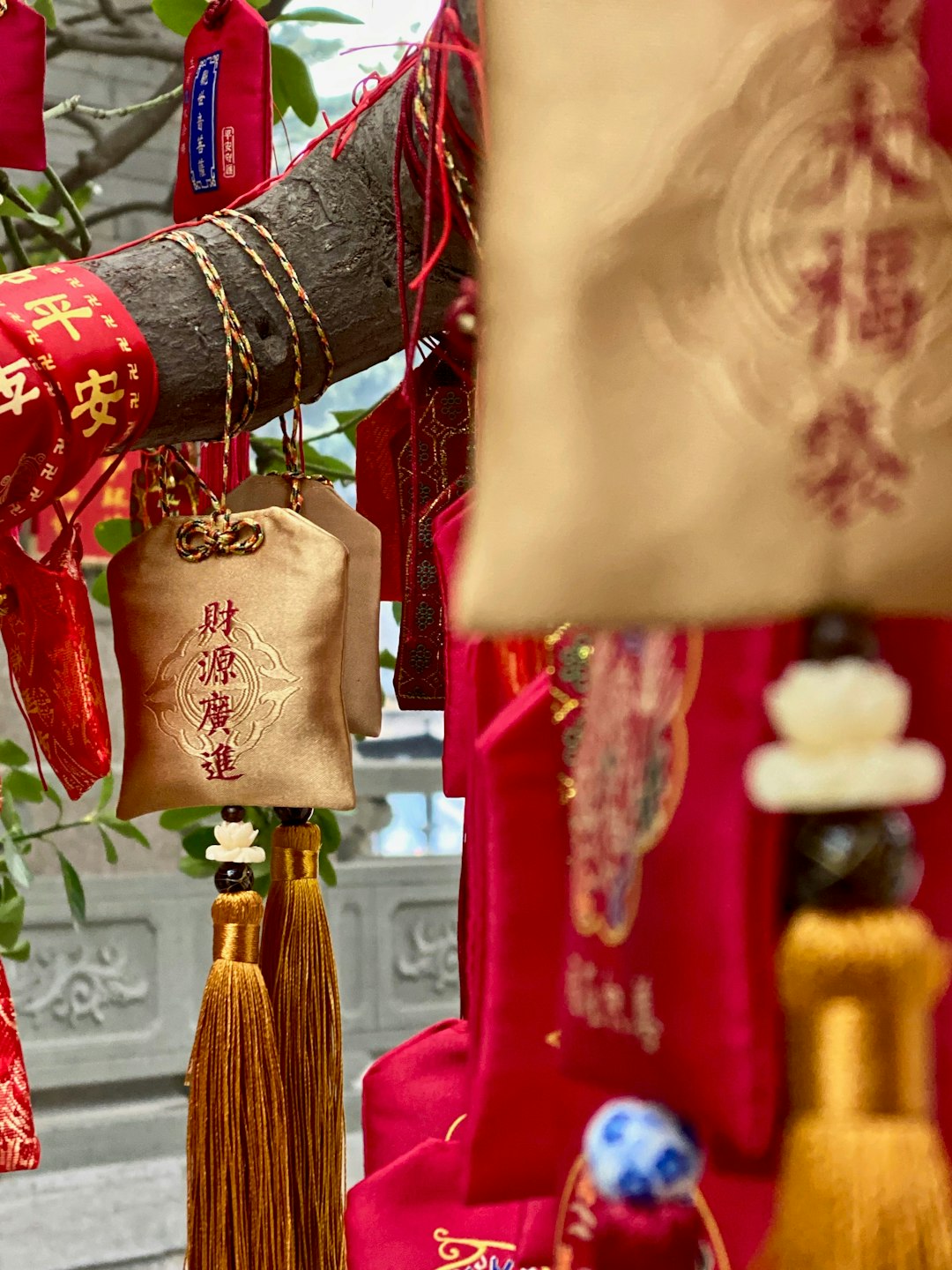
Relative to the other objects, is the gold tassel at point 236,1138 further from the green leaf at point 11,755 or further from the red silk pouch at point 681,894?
the green leaf at point 11,755

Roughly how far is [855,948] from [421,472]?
1.51 feet

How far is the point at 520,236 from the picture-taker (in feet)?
0.83

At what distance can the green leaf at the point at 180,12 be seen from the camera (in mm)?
782

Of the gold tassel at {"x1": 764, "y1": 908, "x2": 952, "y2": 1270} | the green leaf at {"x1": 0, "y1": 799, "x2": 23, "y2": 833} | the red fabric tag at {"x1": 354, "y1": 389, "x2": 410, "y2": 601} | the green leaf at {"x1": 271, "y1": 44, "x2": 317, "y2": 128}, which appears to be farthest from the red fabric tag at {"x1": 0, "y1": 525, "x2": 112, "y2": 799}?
the gold tassel at {"x1": 764, "y1": 908, "x2": 952, "y2": 1270}

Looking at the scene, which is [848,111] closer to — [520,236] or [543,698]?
[520,236]

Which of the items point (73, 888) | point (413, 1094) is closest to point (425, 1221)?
point (413, 1094)

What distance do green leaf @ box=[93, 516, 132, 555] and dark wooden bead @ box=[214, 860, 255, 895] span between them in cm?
31

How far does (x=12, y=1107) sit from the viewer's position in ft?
1.97

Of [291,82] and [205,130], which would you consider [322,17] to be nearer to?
A: [291,82]

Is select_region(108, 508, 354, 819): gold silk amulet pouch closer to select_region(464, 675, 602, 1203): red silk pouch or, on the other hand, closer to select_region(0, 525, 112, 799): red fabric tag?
select_region(0, 525, 112, 799): red fabric tag

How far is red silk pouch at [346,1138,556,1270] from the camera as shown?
0.53m

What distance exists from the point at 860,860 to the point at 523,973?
0.14m

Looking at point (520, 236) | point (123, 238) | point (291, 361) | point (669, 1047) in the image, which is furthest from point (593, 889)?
point (123, 238)

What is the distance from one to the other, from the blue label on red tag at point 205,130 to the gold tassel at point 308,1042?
35 cm
